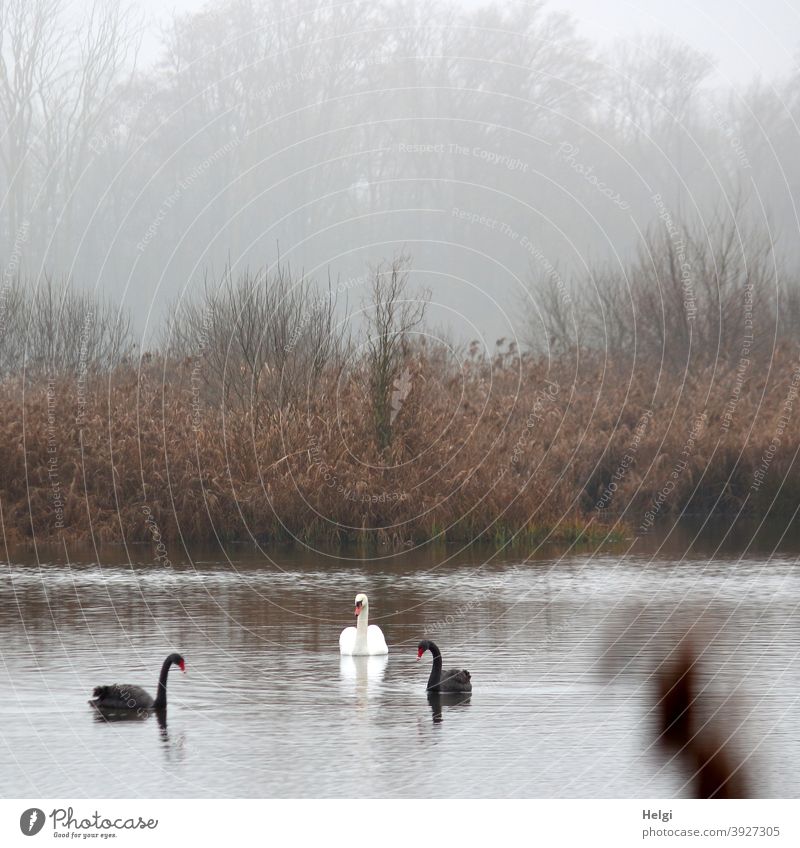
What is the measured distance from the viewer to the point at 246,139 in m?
77.2

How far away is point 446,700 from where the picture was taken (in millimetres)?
17109

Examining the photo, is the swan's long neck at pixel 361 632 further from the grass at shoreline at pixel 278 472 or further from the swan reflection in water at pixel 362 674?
the grass at shoreline at pixel 278 472

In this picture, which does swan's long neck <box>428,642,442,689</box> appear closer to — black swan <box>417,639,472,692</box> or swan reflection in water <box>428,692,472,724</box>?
black swan <box>417,639,472,692</box>

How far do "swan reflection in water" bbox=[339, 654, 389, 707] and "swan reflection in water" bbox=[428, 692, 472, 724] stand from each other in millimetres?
629

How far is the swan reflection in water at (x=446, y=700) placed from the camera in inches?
665

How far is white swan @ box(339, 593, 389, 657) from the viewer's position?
19.3 m

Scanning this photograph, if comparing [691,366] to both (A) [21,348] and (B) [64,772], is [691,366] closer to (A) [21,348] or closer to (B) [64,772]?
(A) [21,348]

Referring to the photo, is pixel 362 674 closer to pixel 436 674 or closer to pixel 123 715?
pixel 436 674

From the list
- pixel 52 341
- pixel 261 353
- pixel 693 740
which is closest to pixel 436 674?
pixel 693 740

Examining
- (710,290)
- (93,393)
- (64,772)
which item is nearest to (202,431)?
(93,393)

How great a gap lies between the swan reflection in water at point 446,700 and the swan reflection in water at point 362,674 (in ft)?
2.06

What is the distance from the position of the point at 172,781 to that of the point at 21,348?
32.9 meters

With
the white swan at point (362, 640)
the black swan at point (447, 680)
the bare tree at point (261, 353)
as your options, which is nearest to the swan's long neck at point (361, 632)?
the white swan at point (362, 640)

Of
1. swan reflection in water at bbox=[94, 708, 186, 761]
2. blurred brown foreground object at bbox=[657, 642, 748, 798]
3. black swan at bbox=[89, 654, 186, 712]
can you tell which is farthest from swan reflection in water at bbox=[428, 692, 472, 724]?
black swan at bbox=[89, 654, 186, 712]
